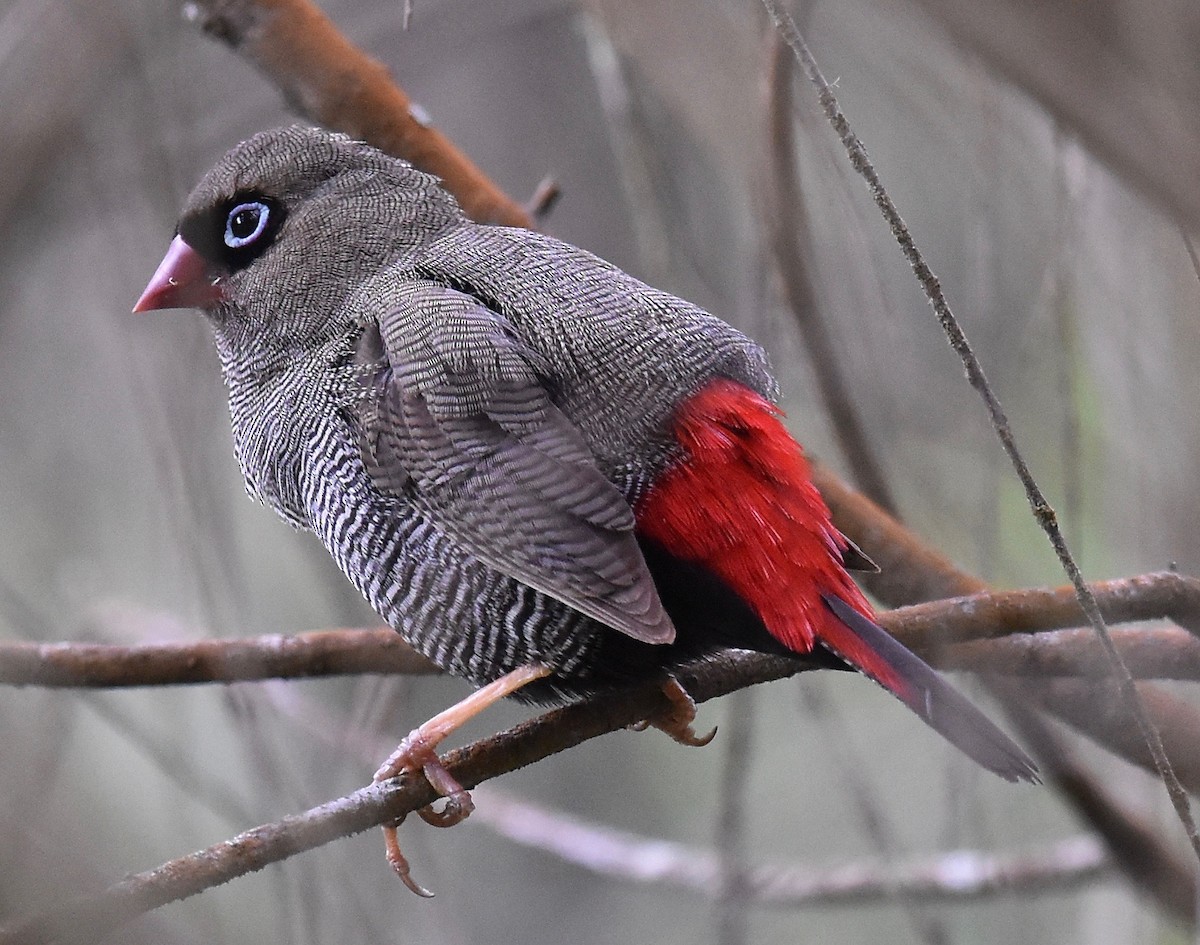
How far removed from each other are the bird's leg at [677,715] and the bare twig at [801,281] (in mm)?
828

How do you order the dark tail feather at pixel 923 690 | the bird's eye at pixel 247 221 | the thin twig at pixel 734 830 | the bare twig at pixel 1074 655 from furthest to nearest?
1. the bird's eye at pixel 247 221
2. the thin twig at pixel 734 830
3. the bare twig at pixel 1074 655
4. the dark tail feather at pixel 923 690

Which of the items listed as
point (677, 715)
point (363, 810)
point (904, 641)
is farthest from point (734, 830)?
point (363, 810)

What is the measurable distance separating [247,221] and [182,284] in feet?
0.65

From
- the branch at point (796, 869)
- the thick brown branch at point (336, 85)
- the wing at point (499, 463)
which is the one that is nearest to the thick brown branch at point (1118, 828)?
the branch at point (796, 869)

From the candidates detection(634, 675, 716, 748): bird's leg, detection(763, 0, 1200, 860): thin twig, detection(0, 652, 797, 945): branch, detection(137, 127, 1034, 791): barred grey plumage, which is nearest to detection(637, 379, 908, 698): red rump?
detection(137, 127, 1034, 791): barred grey plumage

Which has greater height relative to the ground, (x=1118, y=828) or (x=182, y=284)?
(x=182, y=284)

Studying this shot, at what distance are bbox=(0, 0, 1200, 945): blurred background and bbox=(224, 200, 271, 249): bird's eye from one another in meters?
0.14

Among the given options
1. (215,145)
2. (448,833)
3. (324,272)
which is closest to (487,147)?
(215,145)

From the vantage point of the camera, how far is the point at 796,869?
3.91 metres

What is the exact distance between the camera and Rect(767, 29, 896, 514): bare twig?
9.84 feet

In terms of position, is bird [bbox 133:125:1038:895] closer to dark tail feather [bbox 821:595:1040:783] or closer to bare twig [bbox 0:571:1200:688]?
dark tail feather [bbox 821:595:1040:783]

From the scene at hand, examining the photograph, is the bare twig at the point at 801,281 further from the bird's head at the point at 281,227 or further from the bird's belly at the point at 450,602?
the bird's belly at the point at 450,602

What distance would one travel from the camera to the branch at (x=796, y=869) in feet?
11.6

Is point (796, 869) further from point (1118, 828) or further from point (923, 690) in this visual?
point (923, 690)
